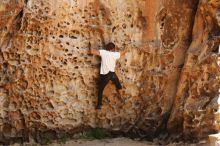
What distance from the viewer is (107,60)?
25.1 feet

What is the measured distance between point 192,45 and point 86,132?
8.11 feet

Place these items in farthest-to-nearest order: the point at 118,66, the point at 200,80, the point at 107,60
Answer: the point at 118,66 < the point at 107,60 < the point at 200,80

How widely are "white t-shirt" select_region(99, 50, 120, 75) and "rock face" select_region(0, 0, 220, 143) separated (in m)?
0.23

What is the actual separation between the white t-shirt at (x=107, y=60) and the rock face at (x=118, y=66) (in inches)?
9.0

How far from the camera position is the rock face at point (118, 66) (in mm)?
7227

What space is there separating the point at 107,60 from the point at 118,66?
40 cm

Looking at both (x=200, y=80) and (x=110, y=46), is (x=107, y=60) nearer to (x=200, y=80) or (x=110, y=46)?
(x=110, y=46)

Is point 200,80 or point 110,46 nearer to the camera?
point 200,80

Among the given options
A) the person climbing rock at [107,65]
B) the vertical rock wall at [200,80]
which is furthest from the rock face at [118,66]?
the person climbing rock at [107,65]

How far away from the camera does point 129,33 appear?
8047 millimetres

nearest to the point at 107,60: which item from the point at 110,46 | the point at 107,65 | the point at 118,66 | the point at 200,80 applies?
the point at 107,65

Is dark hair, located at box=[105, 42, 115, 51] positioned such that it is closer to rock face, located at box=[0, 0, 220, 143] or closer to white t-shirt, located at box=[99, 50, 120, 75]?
white t-shirt, located at box=[99, 50, 120, 75]

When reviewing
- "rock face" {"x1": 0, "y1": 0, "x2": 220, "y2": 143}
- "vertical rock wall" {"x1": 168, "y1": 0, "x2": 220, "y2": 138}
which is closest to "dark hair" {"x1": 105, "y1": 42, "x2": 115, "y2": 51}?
"rock face" {"x1": 0, "y1": 0, "x2": 220, "y2": 143}

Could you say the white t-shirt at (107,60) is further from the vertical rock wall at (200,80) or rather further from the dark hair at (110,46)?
the vertical rock wall at (200,80)
